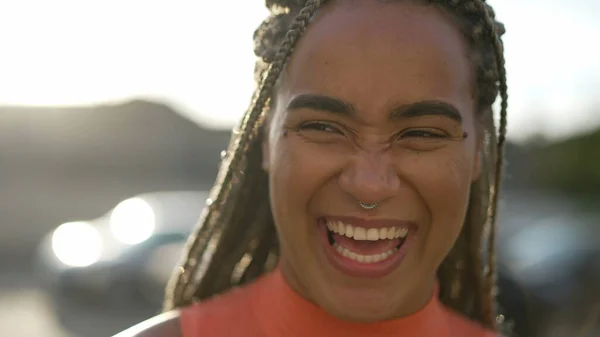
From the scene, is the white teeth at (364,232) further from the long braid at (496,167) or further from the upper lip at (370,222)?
the long braid at (496,167)

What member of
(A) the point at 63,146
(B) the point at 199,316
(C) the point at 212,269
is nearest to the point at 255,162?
(C) the point at 212,269

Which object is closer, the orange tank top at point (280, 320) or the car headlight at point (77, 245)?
the orange tank top at point (280, 320)

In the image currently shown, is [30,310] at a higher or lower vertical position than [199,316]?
lower

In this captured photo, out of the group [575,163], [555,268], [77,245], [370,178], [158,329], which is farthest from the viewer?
[575,163]

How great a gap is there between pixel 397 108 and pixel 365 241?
0.37 metres

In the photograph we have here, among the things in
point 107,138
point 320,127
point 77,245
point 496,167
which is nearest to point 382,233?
point 320,127

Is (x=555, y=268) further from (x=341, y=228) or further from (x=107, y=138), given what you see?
(x=107, y=138)

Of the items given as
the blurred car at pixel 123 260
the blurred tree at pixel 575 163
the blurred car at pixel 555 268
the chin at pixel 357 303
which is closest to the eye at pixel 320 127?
the chin at pixel 357 303

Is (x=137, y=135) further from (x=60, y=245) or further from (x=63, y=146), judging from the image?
(x=60, y=245)

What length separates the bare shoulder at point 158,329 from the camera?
6.88ft

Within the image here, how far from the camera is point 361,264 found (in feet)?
6.40

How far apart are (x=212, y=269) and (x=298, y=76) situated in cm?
81

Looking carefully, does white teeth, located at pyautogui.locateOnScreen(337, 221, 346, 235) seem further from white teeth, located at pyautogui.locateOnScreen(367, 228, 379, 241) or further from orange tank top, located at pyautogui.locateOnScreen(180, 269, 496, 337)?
orange tank top, located at pyautogui.locateOnScreen(180, 269, 496, 337)

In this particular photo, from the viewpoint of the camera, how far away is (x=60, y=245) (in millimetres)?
10500
